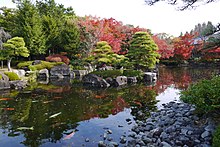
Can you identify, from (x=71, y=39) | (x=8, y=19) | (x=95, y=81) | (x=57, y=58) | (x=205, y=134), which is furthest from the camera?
(x=8, y=19)

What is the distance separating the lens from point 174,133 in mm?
4332

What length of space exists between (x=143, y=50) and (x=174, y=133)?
1233 cm

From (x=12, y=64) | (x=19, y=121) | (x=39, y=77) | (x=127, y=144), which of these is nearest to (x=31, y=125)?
(x=19, y=121)

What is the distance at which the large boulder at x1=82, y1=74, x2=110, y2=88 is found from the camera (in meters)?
12.3

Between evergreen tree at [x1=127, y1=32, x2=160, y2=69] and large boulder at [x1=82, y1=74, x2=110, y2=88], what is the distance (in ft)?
15.4

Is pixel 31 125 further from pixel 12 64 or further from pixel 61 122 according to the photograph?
pixel 12 64

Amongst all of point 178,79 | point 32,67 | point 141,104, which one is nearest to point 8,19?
point 32,67

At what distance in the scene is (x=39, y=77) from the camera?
56.6 ft

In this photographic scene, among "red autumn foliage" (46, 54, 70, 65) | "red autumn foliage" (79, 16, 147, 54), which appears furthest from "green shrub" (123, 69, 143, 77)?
"red autumn foliage" (46, 54, 70, 65)

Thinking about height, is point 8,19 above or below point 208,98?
above

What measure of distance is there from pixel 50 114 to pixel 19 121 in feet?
3.07

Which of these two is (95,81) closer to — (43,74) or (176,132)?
(43,74)

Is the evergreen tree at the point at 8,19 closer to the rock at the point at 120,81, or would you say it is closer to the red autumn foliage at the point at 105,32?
the red autumn foliage at the point at 105,32

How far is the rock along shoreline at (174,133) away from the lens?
3895mm
